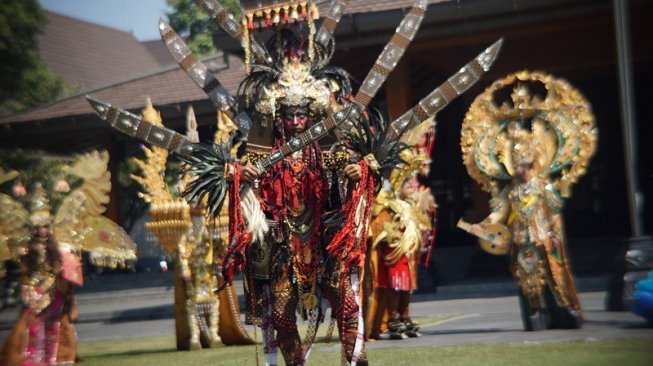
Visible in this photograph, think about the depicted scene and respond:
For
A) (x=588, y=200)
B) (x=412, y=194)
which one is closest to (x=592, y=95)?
(x=588, y=200)

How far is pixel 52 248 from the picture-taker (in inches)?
391

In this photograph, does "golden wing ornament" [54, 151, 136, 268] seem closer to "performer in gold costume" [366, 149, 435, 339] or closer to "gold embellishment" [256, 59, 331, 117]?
"gold embellishment" [256, 59, 331, 117]

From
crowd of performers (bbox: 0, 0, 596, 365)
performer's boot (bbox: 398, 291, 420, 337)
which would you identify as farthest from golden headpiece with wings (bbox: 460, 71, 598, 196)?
crowd of performers (bbox: 0, 0, 596, 365)

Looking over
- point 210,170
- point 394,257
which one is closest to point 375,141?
point 210,170

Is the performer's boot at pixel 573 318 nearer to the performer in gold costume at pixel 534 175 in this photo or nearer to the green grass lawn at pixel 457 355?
the performer in gold costume at pixel 534 175

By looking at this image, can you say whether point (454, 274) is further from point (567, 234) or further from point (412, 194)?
point (412, 194)

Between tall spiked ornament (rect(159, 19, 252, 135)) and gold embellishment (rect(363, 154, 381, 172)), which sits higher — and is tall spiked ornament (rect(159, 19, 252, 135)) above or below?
→ above

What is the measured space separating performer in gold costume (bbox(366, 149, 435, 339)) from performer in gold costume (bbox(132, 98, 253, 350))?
162cm

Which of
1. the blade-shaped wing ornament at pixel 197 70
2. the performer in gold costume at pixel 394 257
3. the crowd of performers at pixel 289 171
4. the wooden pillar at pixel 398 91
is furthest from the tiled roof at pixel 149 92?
the blade-shaped wing ornament at pixel 197 70

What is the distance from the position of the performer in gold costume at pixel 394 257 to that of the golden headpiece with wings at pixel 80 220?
2.88m

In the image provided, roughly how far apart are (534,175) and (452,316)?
4130 mm

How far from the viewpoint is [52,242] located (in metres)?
9.93

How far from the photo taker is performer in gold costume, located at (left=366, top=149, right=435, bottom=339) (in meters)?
12.4

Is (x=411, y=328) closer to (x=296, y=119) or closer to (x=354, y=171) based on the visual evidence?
(x=354, y=171)
